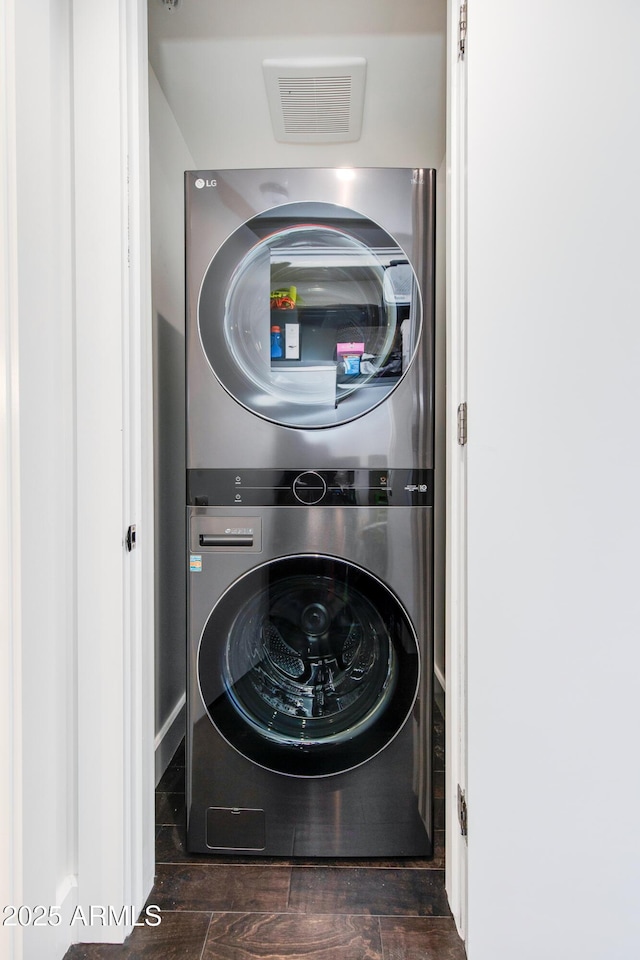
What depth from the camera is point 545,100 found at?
3.38ft

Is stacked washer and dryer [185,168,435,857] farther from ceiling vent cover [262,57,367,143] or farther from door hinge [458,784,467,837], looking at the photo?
ceiling vent cover [262,57,367,143]

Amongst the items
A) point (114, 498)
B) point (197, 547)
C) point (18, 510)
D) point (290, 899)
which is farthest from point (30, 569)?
point (290, 899)

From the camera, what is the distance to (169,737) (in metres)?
1.77

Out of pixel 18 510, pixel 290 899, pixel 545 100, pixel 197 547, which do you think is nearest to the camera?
pixel 18 510

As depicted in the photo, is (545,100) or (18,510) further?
(545,100)

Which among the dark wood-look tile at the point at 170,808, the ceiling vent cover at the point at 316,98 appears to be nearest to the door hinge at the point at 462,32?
the ceiling vent cover at the point at 316,98

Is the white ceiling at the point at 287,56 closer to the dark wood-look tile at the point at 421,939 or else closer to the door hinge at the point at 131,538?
the door hinge at the point at 131,538

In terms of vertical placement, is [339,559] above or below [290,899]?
above

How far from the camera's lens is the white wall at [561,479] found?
3.37ft

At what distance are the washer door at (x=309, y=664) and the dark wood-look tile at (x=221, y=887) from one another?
0.83 ft

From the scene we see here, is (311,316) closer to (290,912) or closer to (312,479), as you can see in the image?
(312,479)

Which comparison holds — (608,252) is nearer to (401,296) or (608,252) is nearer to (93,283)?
(401,296)

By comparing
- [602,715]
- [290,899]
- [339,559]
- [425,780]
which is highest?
[339,559]

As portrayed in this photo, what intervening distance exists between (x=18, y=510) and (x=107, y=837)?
743 mm
